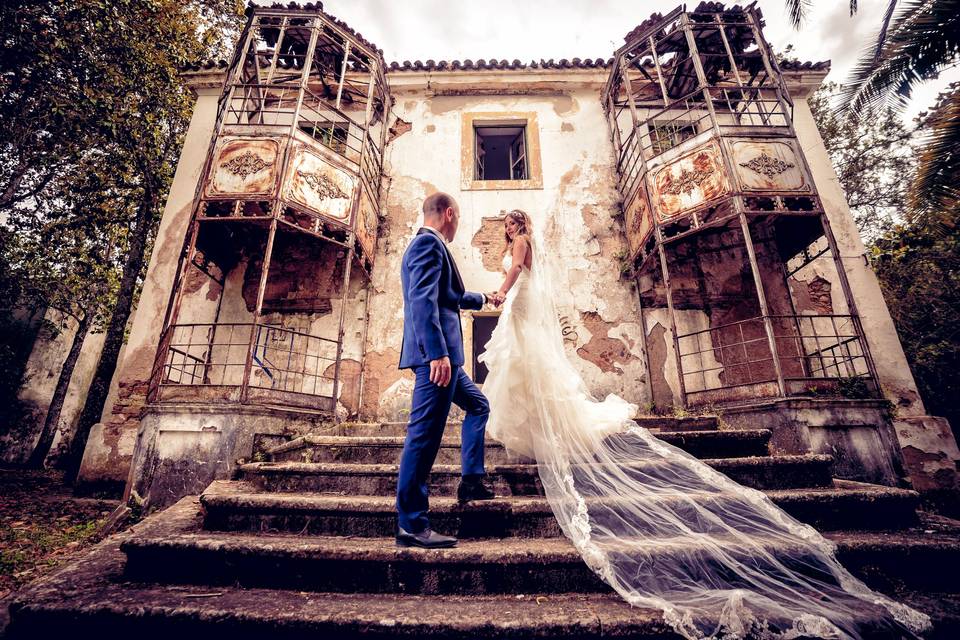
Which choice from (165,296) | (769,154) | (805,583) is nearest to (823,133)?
(769,154)

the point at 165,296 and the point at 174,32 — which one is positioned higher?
the point at 174,32

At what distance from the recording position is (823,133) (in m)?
11.0

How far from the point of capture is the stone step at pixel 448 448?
12.1ft

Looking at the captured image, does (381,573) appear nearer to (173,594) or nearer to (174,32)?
(173,594)

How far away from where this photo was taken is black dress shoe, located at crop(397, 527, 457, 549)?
7.51 feet

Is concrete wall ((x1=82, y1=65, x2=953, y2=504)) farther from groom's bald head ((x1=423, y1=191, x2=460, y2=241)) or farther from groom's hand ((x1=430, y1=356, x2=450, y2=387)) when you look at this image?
groom's hand ((x1=430, y1=356, x2=450, y2=387))

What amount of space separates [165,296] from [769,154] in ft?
35.3

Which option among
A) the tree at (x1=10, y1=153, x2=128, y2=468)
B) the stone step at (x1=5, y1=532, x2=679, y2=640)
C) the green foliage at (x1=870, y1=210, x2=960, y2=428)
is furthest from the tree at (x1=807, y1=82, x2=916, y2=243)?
the tree at (x1=10, y1=153, x2=128, y2=468)

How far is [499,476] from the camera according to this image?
3.14 m

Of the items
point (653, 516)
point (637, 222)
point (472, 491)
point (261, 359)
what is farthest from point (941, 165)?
point (261, 359)

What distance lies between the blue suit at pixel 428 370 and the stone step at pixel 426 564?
0.27 meters

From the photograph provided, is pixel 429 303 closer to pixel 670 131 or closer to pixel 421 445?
pixel 421 445

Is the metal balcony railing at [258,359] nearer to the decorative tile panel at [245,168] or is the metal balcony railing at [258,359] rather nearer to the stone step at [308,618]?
the decorative tile panel at [245,168]

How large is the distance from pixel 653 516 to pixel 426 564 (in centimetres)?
145
